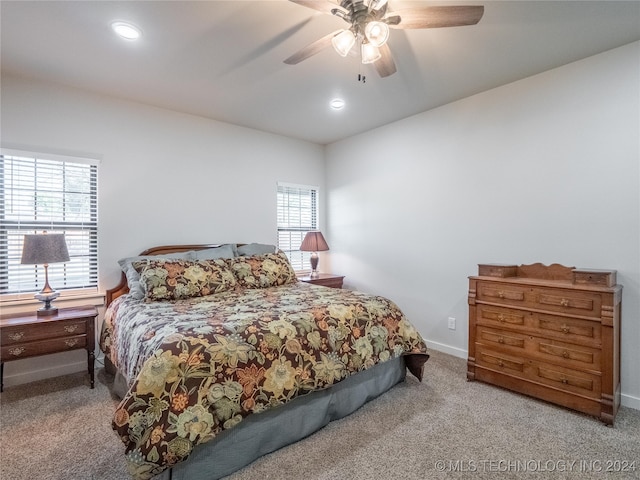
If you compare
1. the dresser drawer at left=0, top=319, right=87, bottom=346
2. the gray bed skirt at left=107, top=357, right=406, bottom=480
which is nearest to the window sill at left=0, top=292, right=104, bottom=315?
the dresser drawer at left=0, top=319, right=87, bottom=346

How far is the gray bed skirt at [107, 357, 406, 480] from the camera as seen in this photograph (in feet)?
5.27

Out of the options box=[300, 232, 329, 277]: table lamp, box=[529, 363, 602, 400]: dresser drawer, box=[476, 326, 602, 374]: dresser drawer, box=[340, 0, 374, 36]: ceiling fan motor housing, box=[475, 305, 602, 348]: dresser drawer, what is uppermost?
box=[340, 0, 374, 36]: ceiling fan motor housing

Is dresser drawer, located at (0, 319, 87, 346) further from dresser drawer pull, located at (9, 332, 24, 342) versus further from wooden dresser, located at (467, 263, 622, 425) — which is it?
wooden dresser, located at (467, 263, 622, 425)

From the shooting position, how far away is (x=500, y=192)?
3039 mm

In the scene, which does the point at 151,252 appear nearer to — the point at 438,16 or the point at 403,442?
the point at 403,442

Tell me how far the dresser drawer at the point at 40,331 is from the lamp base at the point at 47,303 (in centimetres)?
15

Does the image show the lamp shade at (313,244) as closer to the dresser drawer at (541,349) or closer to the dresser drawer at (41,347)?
the dresser drawer at (541,349)

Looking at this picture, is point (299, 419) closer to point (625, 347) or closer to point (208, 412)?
point (208, 412)

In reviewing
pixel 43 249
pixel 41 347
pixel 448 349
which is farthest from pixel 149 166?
pixel 448 349

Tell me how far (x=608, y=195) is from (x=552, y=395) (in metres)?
1.55

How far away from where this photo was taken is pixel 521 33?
2.23m

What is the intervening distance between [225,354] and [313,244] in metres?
2.67

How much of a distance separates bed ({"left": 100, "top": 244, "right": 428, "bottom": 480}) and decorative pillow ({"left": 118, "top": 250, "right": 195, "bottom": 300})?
0.02m

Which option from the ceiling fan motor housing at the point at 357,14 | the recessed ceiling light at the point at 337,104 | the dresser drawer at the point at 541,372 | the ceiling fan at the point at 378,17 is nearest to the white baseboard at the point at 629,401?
the dresser drawer at the point at 541,372
